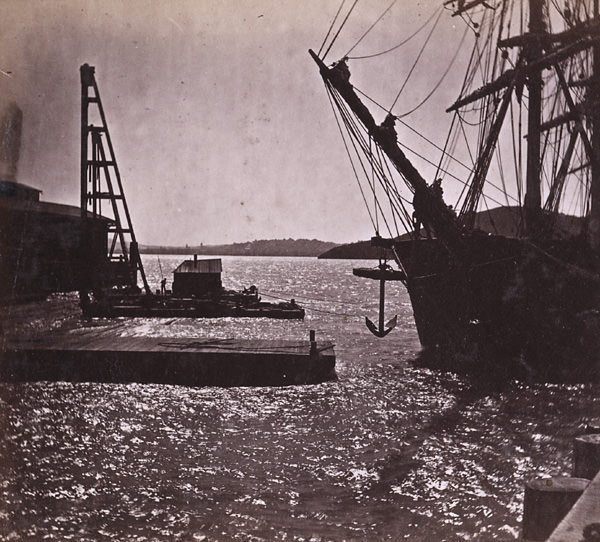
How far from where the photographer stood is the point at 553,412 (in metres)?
16.8

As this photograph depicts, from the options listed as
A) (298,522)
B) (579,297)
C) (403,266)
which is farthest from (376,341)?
(298,522)

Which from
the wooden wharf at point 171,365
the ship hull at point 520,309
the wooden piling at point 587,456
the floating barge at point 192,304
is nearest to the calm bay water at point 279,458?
the wooden wharf at point 171,365

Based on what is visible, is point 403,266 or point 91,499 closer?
point 91,499

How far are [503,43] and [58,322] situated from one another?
92.8 feet

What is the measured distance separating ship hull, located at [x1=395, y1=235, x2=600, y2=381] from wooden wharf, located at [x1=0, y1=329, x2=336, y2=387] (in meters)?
7.24

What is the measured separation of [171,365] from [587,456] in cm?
1402

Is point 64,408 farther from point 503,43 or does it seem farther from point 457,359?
point 503,43

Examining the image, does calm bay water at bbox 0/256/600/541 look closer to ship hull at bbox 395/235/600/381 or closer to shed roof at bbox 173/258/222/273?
ship hull at bbox 395/235/600/381

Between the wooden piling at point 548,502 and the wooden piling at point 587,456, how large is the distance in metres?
0.76

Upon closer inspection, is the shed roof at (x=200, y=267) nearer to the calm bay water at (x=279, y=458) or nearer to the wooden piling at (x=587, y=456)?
the calm bay water at (x=279, y=458)

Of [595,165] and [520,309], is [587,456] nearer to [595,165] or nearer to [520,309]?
[520,309]

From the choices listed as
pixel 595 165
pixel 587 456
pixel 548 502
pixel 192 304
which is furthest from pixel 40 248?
pixel 548 502

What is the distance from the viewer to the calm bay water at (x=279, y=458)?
880 centimetres

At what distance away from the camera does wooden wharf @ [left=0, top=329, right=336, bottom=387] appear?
1836cm
